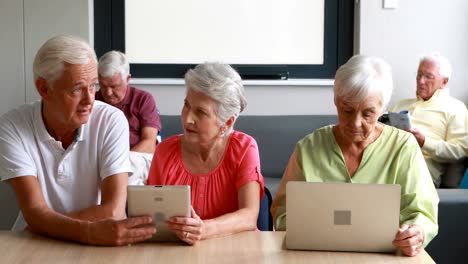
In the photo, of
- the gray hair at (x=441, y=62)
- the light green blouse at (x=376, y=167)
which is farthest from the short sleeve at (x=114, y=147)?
the gray hair at (x=441, y=62)

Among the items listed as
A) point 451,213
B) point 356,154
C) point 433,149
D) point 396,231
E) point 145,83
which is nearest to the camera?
point 396,231

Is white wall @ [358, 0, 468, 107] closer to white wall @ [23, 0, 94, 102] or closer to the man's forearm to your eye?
white wall @ [23, 0, 94, 102]

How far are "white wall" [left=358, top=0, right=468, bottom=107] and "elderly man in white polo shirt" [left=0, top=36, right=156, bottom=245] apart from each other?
9.60 feet

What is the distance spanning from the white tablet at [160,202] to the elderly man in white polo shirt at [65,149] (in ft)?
0.66

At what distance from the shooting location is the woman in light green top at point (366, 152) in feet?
8.18

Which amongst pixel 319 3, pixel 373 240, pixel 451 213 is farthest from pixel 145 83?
pixel 373 240

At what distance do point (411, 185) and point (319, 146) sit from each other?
336mm

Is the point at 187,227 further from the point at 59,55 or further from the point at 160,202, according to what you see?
the point at 59,55

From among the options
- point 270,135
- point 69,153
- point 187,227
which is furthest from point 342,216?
point 270,135

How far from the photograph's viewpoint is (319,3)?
543 cm

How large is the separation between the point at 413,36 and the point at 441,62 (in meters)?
0.42

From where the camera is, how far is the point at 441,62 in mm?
4914

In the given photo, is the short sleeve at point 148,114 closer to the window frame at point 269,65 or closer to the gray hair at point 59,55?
the window frame at point 269,65

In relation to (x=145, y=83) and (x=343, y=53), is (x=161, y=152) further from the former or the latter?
(x=343, y=53)
